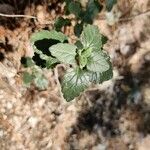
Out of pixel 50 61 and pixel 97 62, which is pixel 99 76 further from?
pixel 50 61

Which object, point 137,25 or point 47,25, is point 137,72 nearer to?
point 137,25

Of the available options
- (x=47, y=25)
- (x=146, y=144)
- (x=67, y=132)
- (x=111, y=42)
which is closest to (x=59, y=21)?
(x=47, y=25)

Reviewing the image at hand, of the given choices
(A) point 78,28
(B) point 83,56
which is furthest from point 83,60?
(A) point 78,28

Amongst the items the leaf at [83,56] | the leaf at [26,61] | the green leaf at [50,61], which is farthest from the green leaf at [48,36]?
the leaf at [26,61]

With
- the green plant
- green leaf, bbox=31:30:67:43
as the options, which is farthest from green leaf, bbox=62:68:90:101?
green leaf, bbox=31:30:67:43

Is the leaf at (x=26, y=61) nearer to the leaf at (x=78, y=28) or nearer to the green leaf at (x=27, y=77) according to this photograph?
the green leaf at (x=27, y=77)

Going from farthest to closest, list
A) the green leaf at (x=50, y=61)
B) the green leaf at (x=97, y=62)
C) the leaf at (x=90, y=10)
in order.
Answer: the leaf at (x=90, y=10)
the green leaf at (x=50, y=61)
the green leaf at (x=97, y=62)
